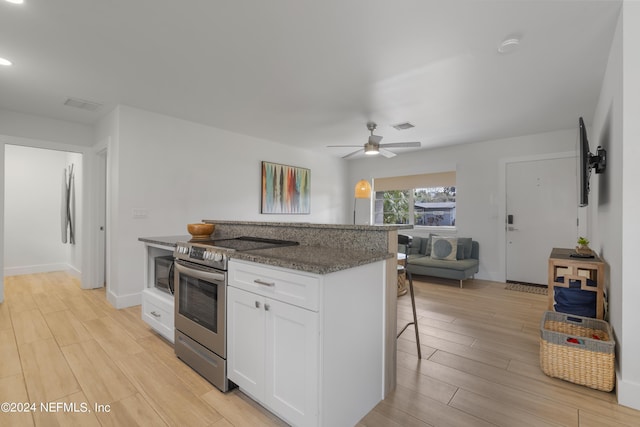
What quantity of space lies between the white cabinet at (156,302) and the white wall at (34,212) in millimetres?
3148

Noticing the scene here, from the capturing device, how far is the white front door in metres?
4.41

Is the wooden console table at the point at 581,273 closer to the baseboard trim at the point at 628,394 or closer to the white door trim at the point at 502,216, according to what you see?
the baseboard trim at the point at 628,394

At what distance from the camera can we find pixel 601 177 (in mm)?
2631

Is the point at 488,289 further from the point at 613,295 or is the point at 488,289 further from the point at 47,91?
the point at 47,91

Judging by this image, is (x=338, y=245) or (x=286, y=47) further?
(x=286, y=47)

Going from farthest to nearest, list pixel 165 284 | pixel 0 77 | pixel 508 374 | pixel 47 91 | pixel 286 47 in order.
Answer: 1. pixel 47 91
2. pixel 0 77
3. pixel 165 284
4. pixel 286 47
5. pixel 508 374

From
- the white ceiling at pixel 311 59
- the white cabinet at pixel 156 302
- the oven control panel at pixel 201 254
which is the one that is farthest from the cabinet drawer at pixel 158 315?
the white ceiling at pixel 311 59

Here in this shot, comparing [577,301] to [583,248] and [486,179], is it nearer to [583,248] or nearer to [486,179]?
[583,248]

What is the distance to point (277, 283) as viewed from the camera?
60.6 inches

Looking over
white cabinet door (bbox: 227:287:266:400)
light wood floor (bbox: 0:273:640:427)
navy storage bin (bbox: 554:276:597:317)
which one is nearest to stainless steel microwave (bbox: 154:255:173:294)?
light wood floor (bbox: 0:273:640:427)

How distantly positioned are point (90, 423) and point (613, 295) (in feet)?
11.1

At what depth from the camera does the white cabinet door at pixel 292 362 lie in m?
1.39

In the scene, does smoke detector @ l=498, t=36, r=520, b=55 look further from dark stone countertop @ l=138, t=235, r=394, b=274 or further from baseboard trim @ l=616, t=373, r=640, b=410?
baseboard trim @ l=616, t=373, r=640, b=410

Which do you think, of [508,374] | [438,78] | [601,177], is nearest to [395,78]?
[438,78]
